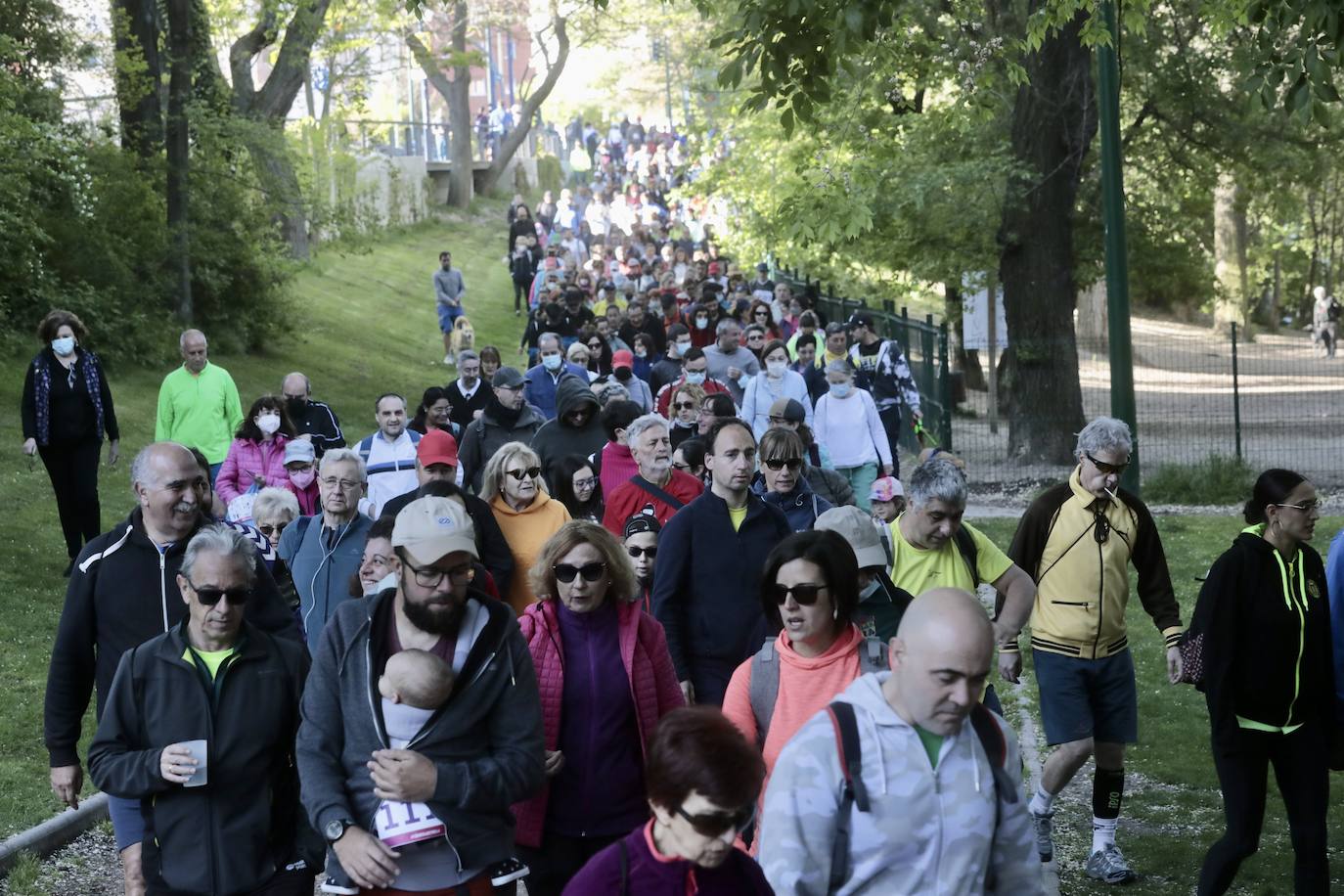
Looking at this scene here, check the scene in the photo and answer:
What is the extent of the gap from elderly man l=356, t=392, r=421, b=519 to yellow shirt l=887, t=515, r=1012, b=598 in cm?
506

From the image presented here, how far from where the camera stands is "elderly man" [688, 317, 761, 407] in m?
18.8

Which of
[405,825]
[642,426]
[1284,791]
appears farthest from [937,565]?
[405,825]

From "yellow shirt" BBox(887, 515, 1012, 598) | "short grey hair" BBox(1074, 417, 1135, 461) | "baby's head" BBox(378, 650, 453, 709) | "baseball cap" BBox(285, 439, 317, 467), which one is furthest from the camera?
"baseball cap" BBox(285, 439, 317, 467)

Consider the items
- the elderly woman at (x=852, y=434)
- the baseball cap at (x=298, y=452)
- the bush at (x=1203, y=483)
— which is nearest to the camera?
the baseball cap at (x=298, y=452)

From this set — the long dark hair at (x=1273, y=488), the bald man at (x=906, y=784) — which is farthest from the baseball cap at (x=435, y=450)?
the bald man at (x=906, y=784)

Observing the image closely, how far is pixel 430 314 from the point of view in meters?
38.1

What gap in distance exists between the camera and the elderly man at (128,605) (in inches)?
244

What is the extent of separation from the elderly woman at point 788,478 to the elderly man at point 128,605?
2.89 metres

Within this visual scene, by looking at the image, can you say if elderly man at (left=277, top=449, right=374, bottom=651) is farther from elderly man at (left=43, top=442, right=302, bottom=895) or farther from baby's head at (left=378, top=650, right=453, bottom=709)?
baby's head at (left=378, top=650, right=453, bottom=709)

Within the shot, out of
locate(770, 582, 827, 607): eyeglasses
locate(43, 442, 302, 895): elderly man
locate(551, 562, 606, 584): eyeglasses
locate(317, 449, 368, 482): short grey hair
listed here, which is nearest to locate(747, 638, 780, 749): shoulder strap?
locate(770, 582, 827, 607): eyeglasses

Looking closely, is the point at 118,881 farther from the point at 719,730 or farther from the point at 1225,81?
the point at 1225,81

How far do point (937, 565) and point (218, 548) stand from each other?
2927mm

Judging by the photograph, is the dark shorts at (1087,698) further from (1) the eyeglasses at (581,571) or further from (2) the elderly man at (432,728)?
(2) the elderly man at (432,728)

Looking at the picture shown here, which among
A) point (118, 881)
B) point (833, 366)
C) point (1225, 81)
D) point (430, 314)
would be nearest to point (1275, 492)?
point (118, 881)
